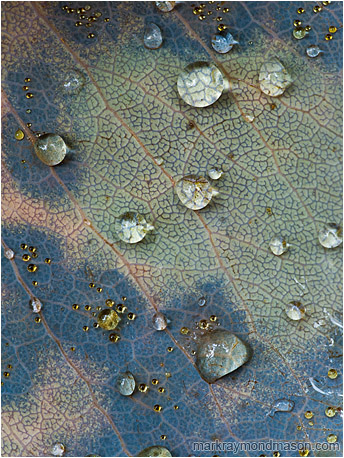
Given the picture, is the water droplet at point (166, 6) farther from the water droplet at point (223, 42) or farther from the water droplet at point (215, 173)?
the water droplet at point (215, 173)

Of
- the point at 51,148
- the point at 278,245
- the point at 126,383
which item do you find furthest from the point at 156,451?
the point at 51,148

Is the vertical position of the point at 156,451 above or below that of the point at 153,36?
below

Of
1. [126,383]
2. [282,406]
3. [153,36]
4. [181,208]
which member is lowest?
[282,406]

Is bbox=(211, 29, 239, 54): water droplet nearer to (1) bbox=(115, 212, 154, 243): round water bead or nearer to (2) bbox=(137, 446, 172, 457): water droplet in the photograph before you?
(1) bbox=(115, 212, 154, 243): round water bead

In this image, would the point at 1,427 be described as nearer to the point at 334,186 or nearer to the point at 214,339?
the point at 214,339

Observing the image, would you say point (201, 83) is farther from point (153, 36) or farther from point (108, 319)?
point (108, 319)
